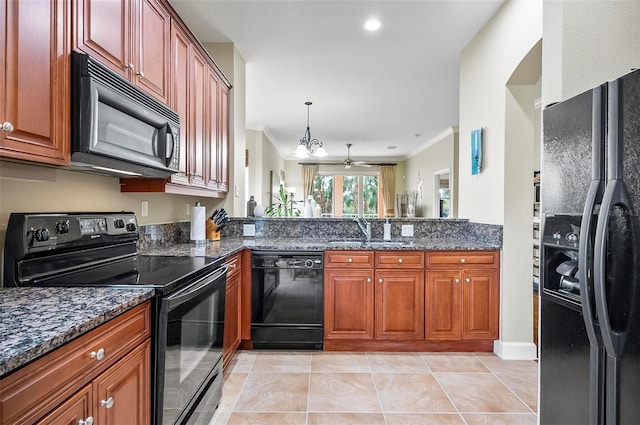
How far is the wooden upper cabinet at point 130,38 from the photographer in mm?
1434

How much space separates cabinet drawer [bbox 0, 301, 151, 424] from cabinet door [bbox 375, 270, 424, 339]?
79.0 inches

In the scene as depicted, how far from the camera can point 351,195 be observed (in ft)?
32.5

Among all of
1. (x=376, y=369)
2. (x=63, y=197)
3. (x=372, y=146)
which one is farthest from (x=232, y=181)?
(x=372, y=146)

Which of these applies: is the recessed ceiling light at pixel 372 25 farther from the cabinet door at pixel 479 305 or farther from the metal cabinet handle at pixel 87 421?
the metal cabinet handle at pixel 87 421

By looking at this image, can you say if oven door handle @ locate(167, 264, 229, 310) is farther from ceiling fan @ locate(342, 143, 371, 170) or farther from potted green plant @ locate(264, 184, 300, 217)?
ceiling fan @ locate(342, 143, 371, 170)

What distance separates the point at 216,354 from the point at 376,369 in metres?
1.21

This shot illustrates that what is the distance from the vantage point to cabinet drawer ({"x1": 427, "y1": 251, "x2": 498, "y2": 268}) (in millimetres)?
2859

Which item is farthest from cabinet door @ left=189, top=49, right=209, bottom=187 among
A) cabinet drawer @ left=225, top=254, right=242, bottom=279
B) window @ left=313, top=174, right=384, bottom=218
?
window @ left=313, top=174, right=384, bottom=218

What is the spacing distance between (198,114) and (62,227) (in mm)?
1355

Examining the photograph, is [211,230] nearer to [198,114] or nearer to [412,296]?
[198,114]

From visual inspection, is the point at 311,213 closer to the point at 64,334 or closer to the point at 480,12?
the point at 480,12

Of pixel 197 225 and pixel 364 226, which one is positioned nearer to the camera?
pixel 197 225

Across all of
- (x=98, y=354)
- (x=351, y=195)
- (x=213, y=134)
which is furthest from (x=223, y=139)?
(x=351, y=195)

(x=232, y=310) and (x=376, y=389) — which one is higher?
(x=232, y=310)
